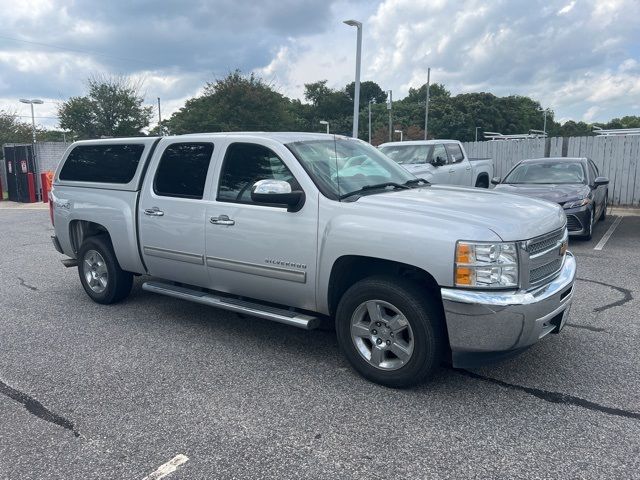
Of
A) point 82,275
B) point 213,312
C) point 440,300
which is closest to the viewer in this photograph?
point 440,300

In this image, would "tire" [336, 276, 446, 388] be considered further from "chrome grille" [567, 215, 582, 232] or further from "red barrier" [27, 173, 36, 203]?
"red barrier" [27, 173, 36, 203]

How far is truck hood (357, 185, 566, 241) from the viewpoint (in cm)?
359

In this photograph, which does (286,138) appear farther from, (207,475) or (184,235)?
(207,475)

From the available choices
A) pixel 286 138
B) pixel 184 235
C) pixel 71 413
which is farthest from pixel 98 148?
pixel 71 413

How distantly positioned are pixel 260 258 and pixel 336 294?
0.73 metres

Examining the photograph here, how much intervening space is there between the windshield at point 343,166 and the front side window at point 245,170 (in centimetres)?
21

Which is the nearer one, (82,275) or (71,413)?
(71,413)

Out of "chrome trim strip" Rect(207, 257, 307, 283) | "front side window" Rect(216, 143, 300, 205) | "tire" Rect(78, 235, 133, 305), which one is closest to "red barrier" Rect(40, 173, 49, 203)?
"tire" Rect(78, 235, 133, 305)

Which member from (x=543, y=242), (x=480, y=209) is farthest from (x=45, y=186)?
(x=543, y=242)

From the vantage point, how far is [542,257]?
12.5 feet

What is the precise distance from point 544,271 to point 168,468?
Answer: 2852 mm

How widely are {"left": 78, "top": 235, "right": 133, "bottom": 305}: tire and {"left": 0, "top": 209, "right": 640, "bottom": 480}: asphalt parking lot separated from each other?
47cm

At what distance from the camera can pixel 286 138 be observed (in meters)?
4.70

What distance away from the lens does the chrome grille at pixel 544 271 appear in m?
3.70
